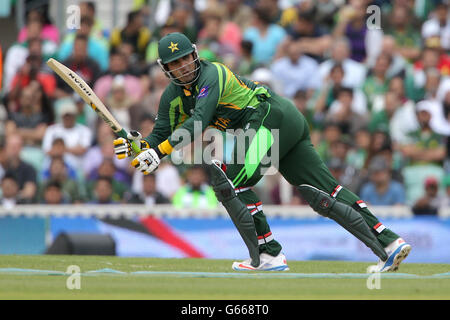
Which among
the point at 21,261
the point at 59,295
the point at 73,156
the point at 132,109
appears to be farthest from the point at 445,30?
the point at 59,295

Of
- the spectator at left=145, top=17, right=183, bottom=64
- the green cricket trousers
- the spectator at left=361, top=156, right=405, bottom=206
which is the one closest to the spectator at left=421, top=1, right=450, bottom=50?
the spectator at left=361, top=156, right=405, bottom=206

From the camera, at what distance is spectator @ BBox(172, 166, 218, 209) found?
50.3ft

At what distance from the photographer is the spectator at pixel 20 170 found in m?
15.6

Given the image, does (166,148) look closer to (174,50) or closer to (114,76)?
(174,50)

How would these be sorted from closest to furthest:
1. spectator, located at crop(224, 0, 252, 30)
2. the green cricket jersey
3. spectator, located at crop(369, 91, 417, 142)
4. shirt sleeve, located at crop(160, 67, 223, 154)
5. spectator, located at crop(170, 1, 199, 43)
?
shirt sleeve, located at crop(160, 67, 223, 154), the green cricket jersey, spectator, located at crop(369, 91, 417, 142), spectator, located at crop(170, 1, 199, 43), spectator, located at crop(224, 0, 252, 30)

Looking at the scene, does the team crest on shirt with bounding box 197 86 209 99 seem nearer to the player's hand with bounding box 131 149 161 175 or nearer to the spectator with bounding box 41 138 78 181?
the player's hand with bounding box 131 149 161 175

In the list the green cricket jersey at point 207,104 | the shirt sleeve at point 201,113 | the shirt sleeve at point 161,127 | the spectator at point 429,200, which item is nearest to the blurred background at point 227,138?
the spectator at point 429,200

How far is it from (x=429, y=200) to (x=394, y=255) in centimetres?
521

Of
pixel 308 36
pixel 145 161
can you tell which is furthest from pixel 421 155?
pixel 145 161

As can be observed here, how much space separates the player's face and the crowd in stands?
5648mm

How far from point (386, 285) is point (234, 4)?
1141 cm

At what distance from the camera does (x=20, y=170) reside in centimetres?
1590

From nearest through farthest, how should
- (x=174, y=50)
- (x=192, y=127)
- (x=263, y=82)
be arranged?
(x=192, y=127) → (x=174, y=50) → (x=263, y=82)

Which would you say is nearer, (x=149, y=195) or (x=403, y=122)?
(x=149, y=195)
